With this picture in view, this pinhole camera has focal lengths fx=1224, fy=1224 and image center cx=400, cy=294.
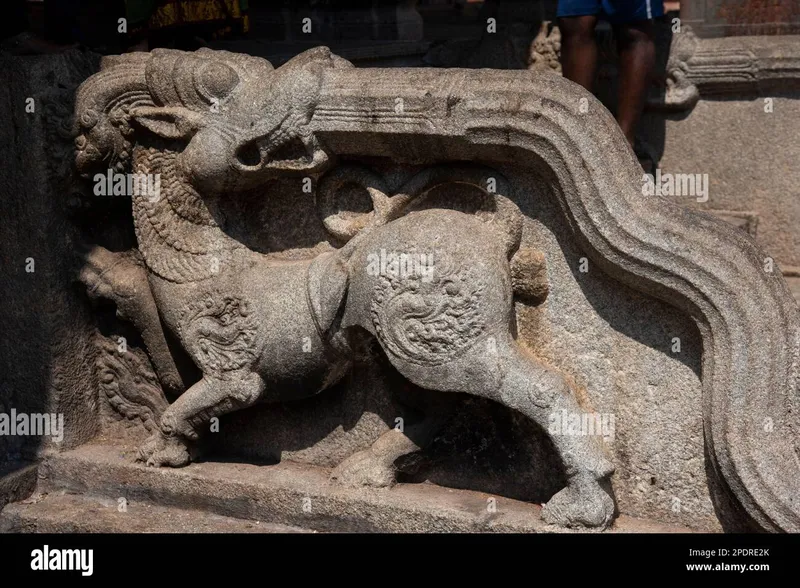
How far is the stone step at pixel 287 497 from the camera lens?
146 inches

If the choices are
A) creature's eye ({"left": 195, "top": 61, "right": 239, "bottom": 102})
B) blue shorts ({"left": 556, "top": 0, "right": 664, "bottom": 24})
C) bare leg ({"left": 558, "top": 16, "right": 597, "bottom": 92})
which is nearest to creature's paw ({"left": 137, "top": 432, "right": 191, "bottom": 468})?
creature's eye ({"left": 195, "top": 61, "right": 239, "bottom": 102})

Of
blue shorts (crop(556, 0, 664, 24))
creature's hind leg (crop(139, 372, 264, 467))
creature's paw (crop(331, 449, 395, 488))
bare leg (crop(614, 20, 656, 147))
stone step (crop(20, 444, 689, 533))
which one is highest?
blue shorts (crop(556, 0, 664, 24))

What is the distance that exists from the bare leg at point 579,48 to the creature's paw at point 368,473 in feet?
6.98

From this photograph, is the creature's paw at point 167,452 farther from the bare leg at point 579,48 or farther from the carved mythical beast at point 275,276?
the bare leg at point 579,48

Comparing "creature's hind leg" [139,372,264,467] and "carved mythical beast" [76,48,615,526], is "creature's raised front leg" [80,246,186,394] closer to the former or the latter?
"carved mythical beast" [76,48,615,526]

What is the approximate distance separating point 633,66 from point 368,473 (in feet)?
7.74

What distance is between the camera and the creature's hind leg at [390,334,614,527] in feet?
11.6

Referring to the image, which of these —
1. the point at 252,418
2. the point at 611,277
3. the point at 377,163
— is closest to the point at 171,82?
the point at 377,163

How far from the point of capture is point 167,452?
408 centimetres

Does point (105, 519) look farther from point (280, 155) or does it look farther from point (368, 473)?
point (280, 155)

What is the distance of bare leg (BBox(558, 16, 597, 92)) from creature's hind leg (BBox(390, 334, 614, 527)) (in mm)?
2035

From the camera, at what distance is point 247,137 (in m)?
3.71

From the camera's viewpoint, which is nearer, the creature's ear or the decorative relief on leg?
the creature's ear

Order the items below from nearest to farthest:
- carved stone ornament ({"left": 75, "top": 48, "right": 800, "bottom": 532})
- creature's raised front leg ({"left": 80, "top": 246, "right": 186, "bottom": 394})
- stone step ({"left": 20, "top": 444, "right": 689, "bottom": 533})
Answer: carved stone ornament ({"left": 75, "top": 48, "right": 800, "bottom": 532}), stone step ({"left": 20, "top": 444, "right": 689, "bottom": 533}), creature's raised front leg ({"left": 80, "top": 246, "right": 186, "bottom": 394})
